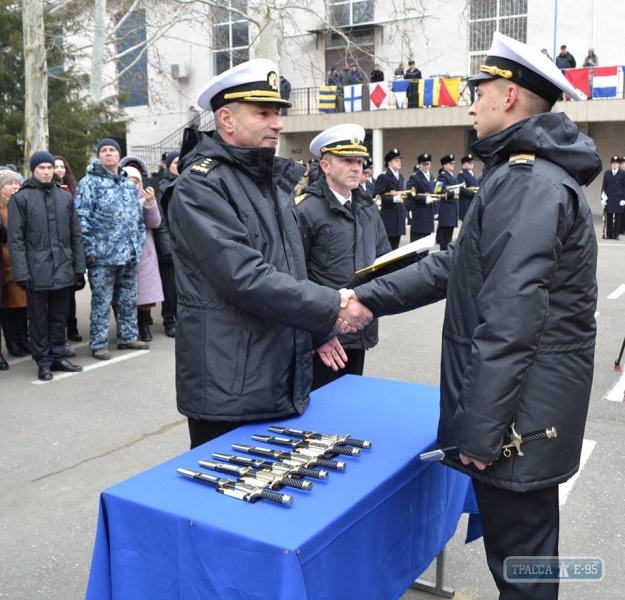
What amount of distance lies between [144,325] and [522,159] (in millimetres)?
6583

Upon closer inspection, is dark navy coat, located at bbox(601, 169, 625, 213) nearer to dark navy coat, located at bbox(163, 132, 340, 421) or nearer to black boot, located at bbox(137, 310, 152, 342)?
black boot, located at bbox(137, 310, 152, 342)

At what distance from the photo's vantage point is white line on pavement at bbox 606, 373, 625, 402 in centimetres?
606

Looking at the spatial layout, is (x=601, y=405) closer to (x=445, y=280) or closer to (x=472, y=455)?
(x=445, y=280)

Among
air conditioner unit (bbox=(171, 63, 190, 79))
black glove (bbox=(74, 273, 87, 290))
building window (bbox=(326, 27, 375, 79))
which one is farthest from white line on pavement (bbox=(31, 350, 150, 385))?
air conditioner unit (bbox=(171, 63, 190, 79))

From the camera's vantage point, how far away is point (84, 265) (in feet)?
23.5

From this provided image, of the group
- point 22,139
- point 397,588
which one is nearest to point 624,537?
point 397,588

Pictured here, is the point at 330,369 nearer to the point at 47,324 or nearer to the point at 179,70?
the point at 47,324

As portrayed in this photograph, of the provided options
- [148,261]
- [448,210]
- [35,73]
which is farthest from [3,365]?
[448,210]

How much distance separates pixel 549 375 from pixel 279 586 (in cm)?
99

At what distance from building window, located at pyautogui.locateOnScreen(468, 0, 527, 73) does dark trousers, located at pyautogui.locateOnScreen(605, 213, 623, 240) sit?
10.3 m

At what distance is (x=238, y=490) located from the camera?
224 centimetres

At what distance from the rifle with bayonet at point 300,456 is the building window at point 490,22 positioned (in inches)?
1050

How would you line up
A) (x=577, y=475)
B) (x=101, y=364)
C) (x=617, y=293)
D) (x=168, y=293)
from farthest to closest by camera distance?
1. (x=617, y=293)
2. (x=168, y=293)
3. (x=101, y=364)
4. (x=577, y=475)

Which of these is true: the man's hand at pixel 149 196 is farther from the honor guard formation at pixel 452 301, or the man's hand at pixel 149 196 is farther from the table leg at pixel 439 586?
the table leg at pixel 439 586
